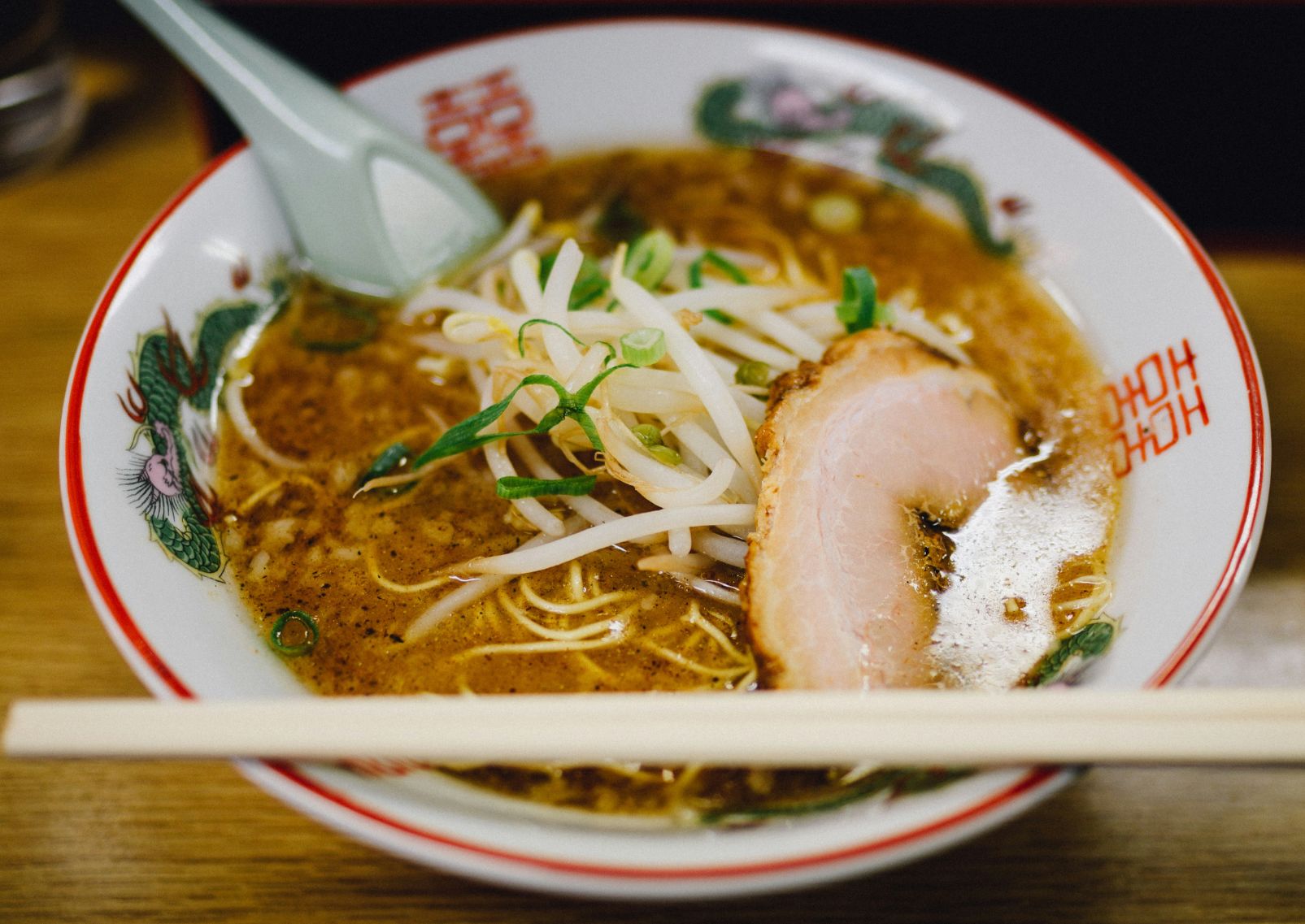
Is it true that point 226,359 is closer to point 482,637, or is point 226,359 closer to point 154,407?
point 154,407

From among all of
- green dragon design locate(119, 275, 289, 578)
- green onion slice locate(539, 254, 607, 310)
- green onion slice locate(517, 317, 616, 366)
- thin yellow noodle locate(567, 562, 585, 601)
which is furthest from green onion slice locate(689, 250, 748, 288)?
green dragon design locate(119, 275, 289, 578)

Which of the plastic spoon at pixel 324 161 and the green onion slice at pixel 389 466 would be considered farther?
the plastic spoon at pixel 324 161

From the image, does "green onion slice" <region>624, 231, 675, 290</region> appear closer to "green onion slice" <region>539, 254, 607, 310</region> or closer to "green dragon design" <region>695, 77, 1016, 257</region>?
"green onion slice" <region>539, 254, 607, 310</region>

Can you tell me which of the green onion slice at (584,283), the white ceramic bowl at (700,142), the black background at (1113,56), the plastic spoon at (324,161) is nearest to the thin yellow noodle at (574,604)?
the white ceramic bowl at (700,142)

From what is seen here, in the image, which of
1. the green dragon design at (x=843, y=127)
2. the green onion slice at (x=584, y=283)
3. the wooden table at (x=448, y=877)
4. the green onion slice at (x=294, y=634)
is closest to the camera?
the wooden table at (x=448, y=877)

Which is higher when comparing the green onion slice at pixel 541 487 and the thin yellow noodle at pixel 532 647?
the green onion slice at pixel 541 487

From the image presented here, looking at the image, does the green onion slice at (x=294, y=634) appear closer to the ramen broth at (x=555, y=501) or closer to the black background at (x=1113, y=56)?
the ramen broth at (x=555, y=501)

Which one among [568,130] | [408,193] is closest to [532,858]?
[408,193]
